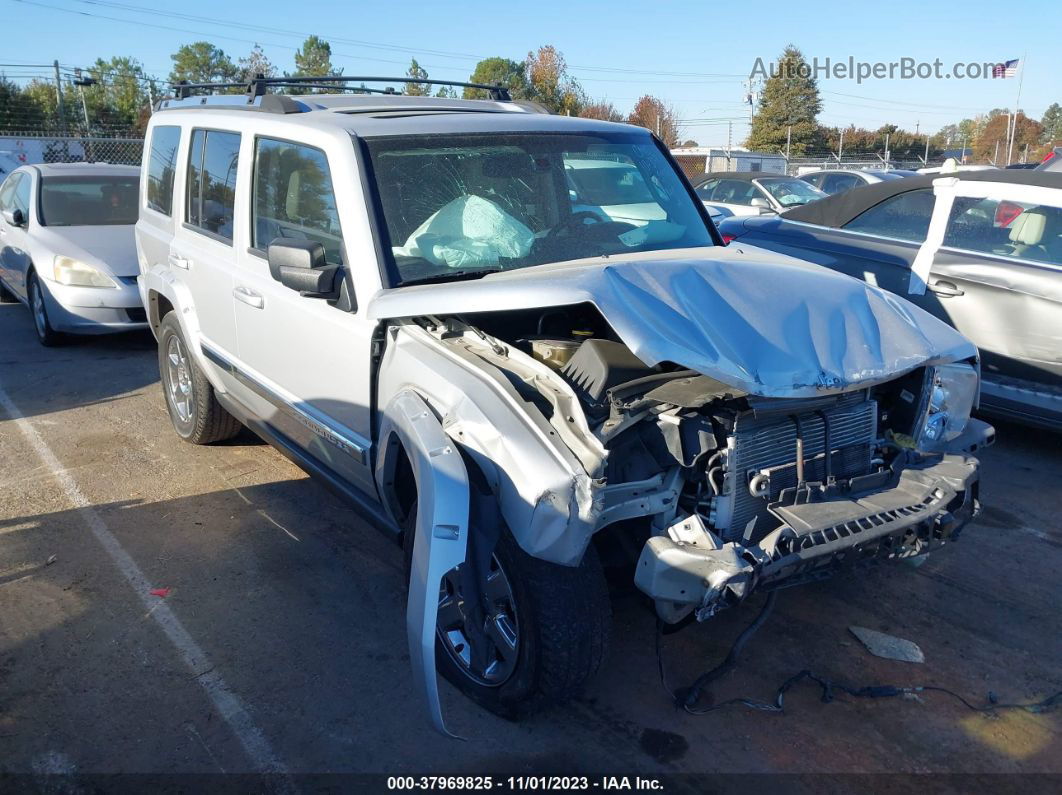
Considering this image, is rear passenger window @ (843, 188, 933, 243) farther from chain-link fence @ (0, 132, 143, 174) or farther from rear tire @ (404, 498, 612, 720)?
chain-link fence @ (0, 132, 143, 174)

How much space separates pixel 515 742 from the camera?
119 inches

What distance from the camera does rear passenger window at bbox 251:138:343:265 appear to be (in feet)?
12.4

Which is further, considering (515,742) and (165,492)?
(165,492)

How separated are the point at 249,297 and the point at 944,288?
4.49 m

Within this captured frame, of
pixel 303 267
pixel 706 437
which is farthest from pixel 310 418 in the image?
pixel 706 437

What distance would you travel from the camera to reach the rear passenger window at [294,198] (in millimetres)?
3777

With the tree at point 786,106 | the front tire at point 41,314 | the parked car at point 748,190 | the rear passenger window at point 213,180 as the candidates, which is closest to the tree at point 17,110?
the front tire at point 41,314

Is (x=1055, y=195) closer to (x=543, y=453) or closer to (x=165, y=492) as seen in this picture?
(x=543, y=453)

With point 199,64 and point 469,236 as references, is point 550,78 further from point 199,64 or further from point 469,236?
point 469,236

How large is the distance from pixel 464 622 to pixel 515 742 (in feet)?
1.50

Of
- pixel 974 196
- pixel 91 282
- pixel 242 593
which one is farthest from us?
pixel 91 282

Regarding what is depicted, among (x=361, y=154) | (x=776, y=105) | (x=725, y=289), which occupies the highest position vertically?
(x=776, y=105)

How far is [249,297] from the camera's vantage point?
4.31 metres

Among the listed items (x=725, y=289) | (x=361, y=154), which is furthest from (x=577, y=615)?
(x=361, y=154)
